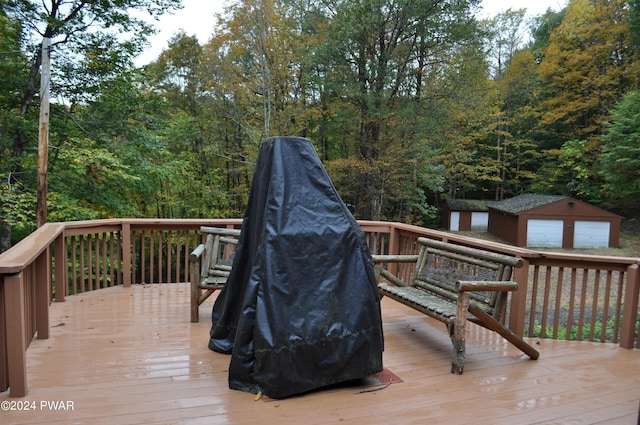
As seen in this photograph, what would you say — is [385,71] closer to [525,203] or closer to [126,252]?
[525,203]

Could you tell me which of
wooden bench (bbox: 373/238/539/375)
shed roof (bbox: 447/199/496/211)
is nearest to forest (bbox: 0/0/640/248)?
shed roof (bbox: 447/199/496/211)

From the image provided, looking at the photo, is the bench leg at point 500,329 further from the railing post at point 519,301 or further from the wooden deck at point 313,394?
the railing post at point 519,301

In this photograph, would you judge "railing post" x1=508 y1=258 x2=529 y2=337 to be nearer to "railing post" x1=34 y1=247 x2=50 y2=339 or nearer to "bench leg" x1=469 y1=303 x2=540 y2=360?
"bench leg" x1=469 y1=303 x2=540 y2=360

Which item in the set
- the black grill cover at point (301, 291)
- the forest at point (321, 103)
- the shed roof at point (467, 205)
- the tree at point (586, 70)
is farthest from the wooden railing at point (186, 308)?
the tree at point (586, 70)

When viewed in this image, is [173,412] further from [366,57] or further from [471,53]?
[471,53]

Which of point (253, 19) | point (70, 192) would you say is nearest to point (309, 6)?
point (253, 19)

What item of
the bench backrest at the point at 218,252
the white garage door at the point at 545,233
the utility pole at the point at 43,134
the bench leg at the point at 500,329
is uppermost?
the utility pole at the point at 43,134

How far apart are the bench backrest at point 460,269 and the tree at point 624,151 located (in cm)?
1832

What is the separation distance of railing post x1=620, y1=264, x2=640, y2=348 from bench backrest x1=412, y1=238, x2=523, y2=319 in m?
1.08

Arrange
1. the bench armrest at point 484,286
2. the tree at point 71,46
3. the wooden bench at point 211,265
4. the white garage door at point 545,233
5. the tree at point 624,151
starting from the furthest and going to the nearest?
the white garage door at point 545,233 < the tree at point 624,151 < the tree at point 71,46 < the wooden bench at point 211,265 < the bench armrest at point 484,286

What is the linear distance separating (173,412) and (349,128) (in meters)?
13.8

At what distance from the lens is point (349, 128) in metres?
15.3

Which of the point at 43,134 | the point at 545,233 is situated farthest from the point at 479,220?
the point at 43,134

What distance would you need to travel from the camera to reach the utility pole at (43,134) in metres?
8.63
